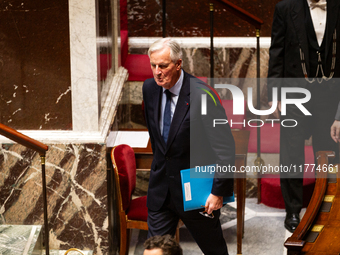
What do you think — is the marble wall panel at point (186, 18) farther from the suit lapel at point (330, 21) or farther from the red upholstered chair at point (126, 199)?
the red upholstered chair at point (126, 199)

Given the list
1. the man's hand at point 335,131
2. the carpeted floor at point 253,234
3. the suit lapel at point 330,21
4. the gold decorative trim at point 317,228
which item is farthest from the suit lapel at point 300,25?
the gold decorative trim at point 317,228

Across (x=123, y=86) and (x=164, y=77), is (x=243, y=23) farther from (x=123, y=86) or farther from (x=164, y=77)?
(x=164, y=77)

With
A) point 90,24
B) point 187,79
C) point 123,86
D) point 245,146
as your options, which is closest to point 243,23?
point 123,86

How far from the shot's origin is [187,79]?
292cm

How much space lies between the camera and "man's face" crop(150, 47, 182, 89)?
274cm

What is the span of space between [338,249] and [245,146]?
181 centimetres

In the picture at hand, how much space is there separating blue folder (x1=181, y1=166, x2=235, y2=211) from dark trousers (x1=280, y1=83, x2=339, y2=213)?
144 cm

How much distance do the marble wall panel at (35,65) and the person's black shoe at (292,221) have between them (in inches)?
73.2

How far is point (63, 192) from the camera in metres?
3.81

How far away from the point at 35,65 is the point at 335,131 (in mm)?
2200

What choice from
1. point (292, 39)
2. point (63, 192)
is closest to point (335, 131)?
point (292, 39)

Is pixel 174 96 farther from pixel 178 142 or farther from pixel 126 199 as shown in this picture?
pixel 126 199

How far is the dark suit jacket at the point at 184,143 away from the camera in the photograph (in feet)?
9.31

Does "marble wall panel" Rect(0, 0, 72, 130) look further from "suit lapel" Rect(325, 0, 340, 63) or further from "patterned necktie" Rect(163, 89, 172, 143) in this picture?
"suit lapel" Rect(325, 0, 340, 63)
